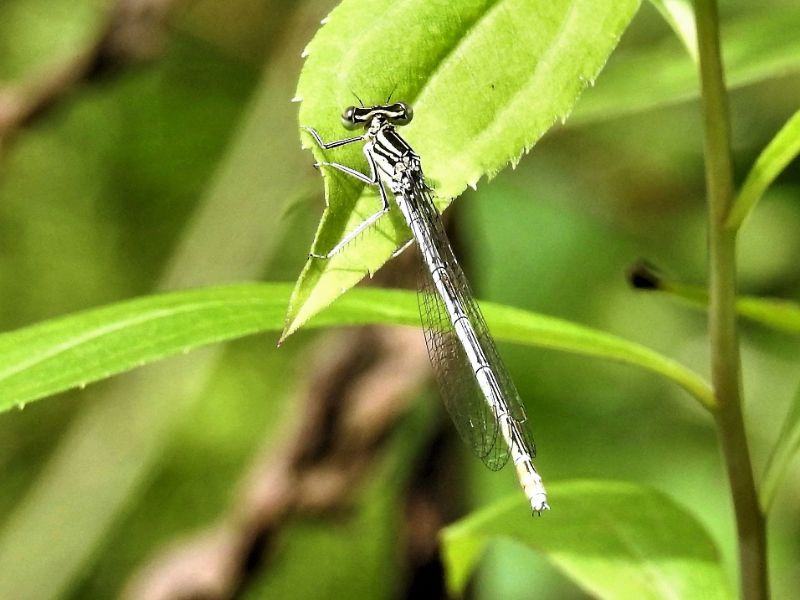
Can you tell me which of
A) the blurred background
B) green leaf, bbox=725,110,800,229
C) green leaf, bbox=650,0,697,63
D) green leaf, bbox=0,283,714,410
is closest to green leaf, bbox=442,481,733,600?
green leaf, bbox=0,283,714,410

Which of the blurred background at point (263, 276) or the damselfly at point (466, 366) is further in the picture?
the blurred background at point (263, 276)

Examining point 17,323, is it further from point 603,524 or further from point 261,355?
point 603,524

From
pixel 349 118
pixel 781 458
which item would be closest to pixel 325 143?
pixel 349 118

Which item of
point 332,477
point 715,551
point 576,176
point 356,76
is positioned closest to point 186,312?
point 356,76

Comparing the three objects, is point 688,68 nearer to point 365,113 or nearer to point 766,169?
point 766,169

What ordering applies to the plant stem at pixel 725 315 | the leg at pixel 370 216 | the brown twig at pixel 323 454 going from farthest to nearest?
the brown twig at pixel 323 454, the plant stem at pixel 725 315, the leg at pixel 370 216

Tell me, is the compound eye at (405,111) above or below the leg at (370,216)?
above

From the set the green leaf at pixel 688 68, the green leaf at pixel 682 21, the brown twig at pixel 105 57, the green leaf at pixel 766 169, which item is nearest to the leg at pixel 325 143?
the green leaf at pixel 766 169

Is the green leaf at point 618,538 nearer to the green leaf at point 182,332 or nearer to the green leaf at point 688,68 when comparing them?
the green leaf at point 182,332
